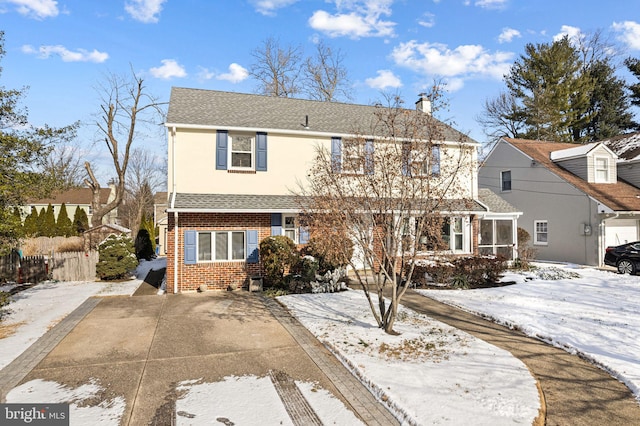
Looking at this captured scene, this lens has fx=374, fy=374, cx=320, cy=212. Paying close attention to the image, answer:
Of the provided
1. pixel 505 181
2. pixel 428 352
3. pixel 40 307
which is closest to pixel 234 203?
pixel 40 307

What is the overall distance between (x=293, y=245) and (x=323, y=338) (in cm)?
575

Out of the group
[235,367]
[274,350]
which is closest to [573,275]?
[274,350]

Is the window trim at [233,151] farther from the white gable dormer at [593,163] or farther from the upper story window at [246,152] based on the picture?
the white gable dormer at [593,163]

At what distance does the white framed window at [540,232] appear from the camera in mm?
21748

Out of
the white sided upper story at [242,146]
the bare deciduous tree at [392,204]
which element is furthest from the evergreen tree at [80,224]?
→ the bare deciduous tree at [392,204]

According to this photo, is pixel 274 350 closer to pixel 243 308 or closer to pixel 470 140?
pixel 243 308

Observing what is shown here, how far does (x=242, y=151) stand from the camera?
14102 mm

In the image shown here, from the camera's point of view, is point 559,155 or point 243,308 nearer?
point 243,308

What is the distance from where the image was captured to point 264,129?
1398 cm

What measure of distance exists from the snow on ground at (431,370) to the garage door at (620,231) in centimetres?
1603

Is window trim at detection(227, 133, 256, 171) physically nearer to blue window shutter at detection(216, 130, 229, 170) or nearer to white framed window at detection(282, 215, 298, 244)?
blue window shutter at detection(216, 130, 229, 170)

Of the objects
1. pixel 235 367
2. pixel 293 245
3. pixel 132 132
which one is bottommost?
pixel 235 367

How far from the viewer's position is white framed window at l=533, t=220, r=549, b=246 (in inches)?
856

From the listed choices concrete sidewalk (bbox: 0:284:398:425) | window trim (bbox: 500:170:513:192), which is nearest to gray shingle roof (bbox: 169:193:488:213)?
concrete sidewalk (bbox: 0:284:398:425)
